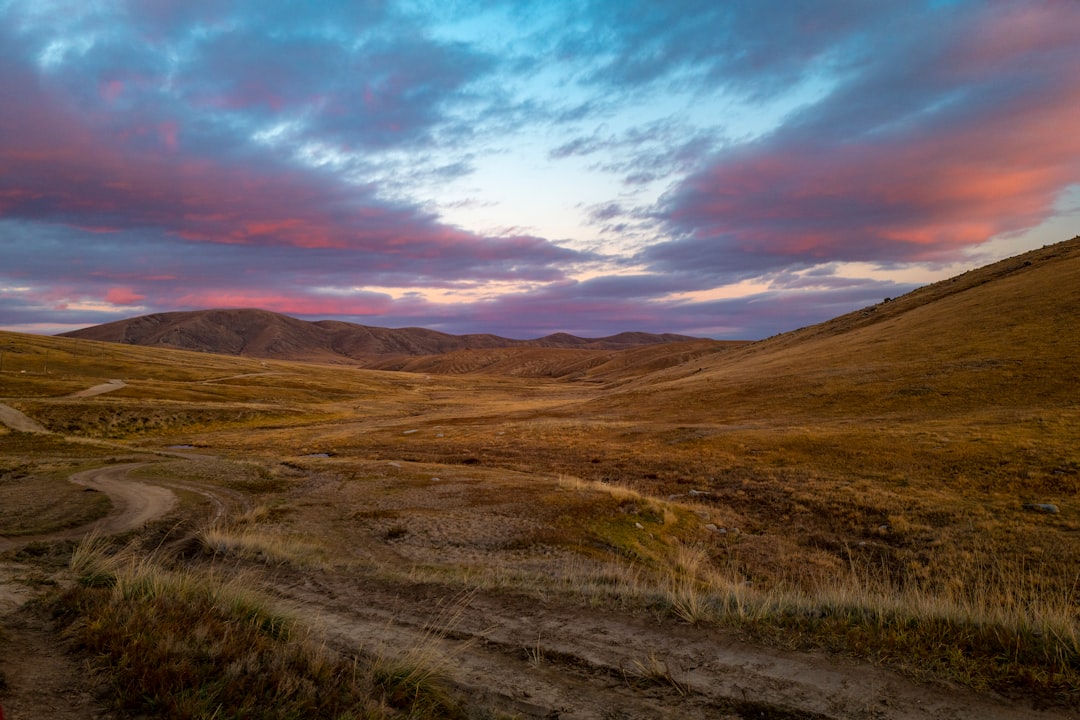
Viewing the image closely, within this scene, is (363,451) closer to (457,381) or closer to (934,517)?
(934,517)

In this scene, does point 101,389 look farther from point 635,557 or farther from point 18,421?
point 635,557

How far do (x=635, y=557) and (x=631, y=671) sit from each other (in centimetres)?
1093

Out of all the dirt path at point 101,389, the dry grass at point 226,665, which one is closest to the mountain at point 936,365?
the dry grass at point 226,665

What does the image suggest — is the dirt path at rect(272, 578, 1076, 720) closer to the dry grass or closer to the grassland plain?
the grassland plain

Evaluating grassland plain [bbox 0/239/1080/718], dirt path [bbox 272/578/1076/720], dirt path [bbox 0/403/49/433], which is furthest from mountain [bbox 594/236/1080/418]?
dirt path [bbox 0/403/49/433]

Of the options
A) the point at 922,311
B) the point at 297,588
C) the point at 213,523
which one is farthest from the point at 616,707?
the point at 922,311

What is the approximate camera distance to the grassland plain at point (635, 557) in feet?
21.4

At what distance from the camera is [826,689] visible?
6.63 meters

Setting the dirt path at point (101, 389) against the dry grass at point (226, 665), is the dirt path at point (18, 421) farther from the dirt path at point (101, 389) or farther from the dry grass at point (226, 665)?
the dry grass at point (226, 665)

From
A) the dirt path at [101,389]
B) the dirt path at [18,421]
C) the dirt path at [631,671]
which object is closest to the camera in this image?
the dirt path at [631,671]

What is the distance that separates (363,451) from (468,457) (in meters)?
12.0

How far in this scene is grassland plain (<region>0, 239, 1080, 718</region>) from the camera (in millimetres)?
6531

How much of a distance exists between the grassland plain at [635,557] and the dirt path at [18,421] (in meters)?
1.98

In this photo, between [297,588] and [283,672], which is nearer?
[283,672]
